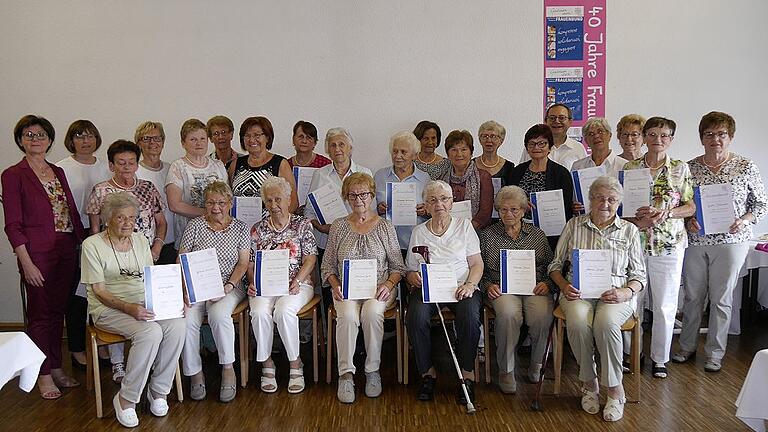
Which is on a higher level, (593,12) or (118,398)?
(593,12)

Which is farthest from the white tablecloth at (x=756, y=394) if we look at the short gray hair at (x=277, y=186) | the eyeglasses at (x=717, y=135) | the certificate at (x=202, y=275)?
the certificate at (x=202, y=275)

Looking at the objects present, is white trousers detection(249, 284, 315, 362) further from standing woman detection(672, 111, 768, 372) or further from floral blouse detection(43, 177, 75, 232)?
standing woman detection(672, 111, 768, 372)

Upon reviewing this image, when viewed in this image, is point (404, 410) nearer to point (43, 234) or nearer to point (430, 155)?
point (430, 155)

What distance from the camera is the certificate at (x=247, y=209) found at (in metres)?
4.12

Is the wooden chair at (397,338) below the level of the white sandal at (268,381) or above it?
Result: above

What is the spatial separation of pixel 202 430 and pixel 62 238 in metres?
1.53

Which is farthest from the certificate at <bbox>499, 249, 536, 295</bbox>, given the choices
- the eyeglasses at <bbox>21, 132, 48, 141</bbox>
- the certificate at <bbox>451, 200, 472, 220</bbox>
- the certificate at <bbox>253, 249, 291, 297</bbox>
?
the eyeglasses at <bbox>21, 132, 48, 141</bbox>

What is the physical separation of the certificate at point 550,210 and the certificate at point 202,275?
77.3 inches

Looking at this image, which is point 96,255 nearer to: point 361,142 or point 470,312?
point 470,312

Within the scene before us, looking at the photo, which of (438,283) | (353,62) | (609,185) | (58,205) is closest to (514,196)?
(609,185)

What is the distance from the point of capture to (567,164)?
14.9ft

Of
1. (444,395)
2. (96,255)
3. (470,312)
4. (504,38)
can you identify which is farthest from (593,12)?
(96,255)

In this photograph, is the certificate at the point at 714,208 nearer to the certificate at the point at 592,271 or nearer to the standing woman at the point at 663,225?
the standing woman at the point at 663,225

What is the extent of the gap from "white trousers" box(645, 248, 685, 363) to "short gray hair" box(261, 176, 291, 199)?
7.30ft
